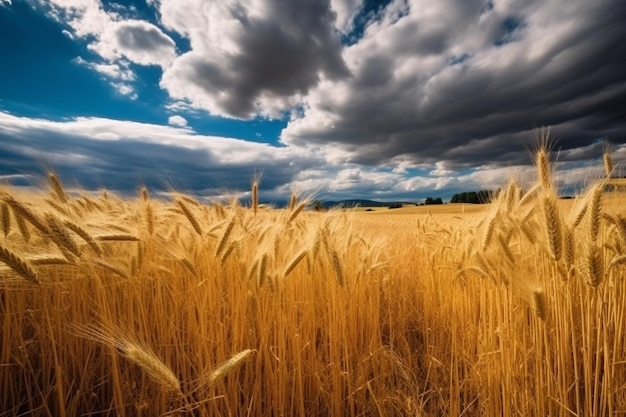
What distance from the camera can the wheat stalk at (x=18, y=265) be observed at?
4.00 ft

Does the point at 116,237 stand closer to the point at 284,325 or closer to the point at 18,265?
the point at 18,265

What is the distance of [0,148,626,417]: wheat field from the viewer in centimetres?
143

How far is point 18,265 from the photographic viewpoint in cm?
126

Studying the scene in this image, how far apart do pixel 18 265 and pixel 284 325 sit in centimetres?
129

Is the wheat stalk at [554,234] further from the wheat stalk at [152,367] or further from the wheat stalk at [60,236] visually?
the wheat stalk at [60,236]

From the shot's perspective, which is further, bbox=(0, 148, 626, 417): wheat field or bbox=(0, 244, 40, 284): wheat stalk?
bbox=(0, 148, 626, 417): wheat field

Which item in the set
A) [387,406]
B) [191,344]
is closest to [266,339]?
[191,344]

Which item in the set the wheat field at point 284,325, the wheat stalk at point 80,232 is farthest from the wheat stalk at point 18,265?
the wheat stalk at point 80,232

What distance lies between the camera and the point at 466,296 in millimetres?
2617

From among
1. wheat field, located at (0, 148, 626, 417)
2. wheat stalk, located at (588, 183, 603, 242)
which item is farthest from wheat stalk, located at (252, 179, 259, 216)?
wheat stalk, located at (588, 183, 603, 242)

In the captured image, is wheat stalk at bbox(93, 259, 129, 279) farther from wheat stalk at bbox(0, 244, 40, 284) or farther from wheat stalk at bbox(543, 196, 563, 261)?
wheat stalk at bbox(543, 196, 563, 261)

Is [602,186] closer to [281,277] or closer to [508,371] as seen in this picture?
[508,371]

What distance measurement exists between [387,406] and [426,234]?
2722 mm

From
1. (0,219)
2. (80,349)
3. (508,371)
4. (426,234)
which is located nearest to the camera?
(508,371)
